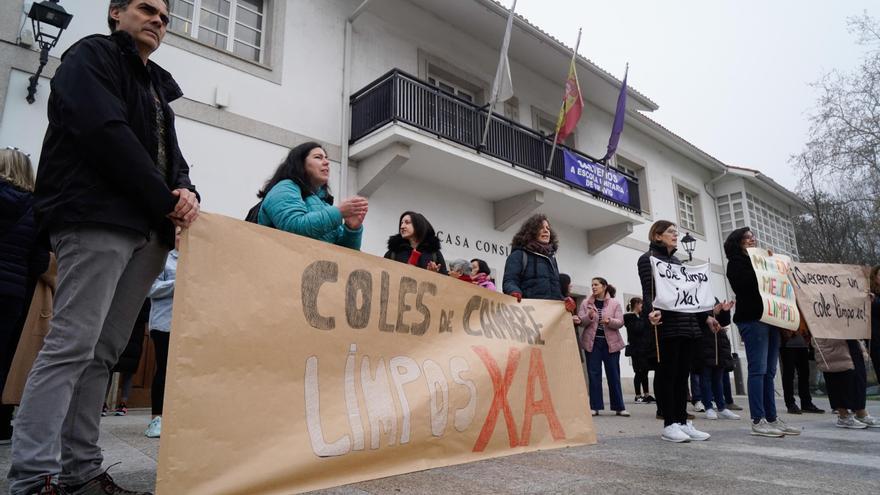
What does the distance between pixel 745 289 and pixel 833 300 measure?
4.69 feet

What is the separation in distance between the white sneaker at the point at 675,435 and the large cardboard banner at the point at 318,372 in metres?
1.37

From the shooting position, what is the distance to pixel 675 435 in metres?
3.98

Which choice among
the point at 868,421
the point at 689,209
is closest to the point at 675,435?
the point at 868,421

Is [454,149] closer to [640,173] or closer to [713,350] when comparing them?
[713,350]

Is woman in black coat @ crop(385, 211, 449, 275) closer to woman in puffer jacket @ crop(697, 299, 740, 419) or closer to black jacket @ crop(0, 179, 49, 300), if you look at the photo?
black jacket @ crop(0, 179, 49, 300)

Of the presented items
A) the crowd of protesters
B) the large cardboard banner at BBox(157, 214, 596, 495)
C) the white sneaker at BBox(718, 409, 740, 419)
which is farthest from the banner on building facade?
the crowd of protesters

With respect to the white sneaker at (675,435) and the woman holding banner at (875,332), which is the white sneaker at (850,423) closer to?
the woman holding banner at (875,332)

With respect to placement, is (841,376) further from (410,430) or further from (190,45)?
(190,45)

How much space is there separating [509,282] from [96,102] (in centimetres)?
340

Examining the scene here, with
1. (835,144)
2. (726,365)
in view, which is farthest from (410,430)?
(835,144)

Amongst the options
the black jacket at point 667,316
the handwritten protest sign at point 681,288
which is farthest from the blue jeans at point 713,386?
the black jacket at point 667,316

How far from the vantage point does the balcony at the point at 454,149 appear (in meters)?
8.55

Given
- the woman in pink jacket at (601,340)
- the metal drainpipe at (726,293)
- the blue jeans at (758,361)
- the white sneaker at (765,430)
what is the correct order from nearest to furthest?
the white sneaker at (765,430) < the blue jeans at (758,361) < the woman in pink jacket at (601,340) < the metal drainpipe at (726,293)

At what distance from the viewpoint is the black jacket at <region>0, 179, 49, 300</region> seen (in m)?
2.92
